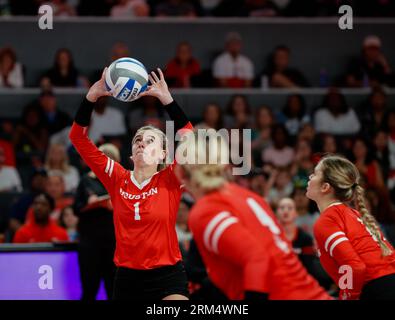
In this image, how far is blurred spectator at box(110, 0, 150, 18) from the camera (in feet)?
41.7

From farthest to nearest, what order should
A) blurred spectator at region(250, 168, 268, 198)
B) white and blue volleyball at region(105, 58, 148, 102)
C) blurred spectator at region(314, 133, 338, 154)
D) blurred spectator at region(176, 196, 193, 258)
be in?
blurred spectator at region(314, 133, 338, 154) → blurred spectator at region(250, 168, 268, 198) → blurred spectator at region(176, 196, 193, 258) → white and blue volleyball at region(105, 58, 148, 102)

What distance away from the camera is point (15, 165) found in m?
10.9

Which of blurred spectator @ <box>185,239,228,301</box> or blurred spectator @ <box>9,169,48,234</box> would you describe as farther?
blurred spectator @ <box>9,169,48,234</box>

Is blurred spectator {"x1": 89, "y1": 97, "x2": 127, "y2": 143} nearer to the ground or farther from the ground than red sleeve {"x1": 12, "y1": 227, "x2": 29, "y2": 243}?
farther from the ground

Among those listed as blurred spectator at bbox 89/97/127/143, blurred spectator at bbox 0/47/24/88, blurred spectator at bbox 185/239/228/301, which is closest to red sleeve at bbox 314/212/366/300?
blurred spectator at bbox 185/239/228/301

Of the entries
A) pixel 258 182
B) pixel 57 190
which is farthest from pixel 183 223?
pixel 57 190

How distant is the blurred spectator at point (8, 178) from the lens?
1049cm

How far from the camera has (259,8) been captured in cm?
1301

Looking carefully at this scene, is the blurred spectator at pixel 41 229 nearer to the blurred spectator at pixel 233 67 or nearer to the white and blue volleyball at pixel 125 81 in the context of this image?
the white and blue volleyball at pixel 125 81

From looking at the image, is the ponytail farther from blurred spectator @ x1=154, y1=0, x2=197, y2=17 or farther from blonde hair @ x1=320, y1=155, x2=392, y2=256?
blurred spectator @ x1=154, y1=0, x2=197, y2=17

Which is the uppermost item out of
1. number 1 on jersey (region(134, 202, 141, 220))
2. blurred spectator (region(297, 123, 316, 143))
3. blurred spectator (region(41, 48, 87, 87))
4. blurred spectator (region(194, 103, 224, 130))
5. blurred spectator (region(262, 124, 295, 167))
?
blurred spectator (region(41, 48, 87, 87))

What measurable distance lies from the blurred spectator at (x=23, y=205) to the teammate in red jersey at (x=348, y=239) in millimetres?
5011

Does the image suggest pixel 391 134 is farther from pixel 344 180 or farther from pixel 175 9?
pixel 344 180

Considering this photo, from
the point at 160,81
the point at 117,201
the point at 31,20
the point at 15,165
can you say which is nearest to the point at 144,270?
the point at 117,201
